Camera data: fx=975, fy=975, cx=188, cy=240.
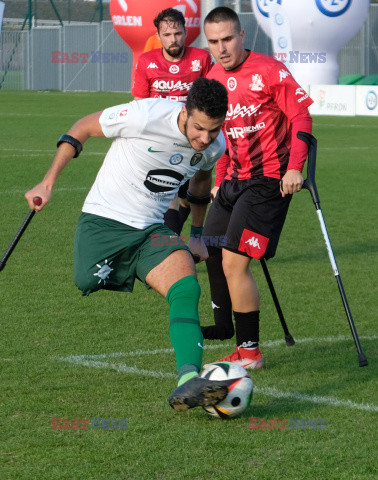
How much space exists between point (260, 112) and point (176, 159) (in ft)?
3.70

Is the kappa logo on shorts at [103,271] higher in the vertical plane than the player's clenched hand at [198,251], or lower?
higher

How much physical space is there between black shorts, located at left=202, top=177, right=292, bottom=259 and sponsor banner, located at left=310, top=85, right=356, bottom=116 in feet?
79.9

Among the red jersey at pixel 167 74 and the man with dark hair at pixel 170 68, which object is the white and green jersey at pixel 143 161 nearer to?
the man with dark hair at pixel 170 68

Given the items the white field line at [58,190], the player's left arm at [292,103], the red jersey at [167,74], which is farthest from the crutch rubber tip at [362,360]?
the white field line at [58,190]

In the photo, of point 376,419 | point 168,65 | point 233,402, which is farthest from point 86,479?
point 168,65

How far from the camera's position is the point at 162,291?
5.09m

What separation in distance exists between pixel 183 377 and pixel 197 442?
33cm

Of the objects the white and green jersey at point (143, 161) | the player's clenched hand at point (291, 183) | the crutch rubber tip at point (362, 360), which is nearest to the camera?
the white and green jersey at point (143, 161)

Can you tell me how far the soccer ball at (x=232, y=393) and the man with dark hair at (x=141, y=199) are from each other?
0.18m

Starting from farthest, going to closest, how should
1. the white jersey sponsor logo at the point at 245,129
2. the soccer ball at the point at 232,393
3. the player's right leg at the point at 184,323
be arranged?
the white jersey sponsor logo at the point at 245,129 → the soccer ball at the point at 232,393 → the player's right leg at the point at 184,323

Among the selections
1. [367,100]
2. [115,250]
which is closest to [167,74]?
[115,250]

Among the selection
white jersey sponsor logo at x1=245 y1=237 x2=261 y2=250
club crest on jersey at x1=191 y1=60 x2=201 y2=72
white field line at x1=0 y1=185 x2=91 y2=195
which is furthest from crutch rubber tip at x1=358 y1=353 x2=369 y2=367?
white field line at x1=0 y1=185 x2=91 y2=195

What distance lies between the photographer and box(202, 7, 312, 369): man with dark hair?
19.8 feet

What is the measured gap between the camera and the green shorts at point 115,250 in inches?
204
